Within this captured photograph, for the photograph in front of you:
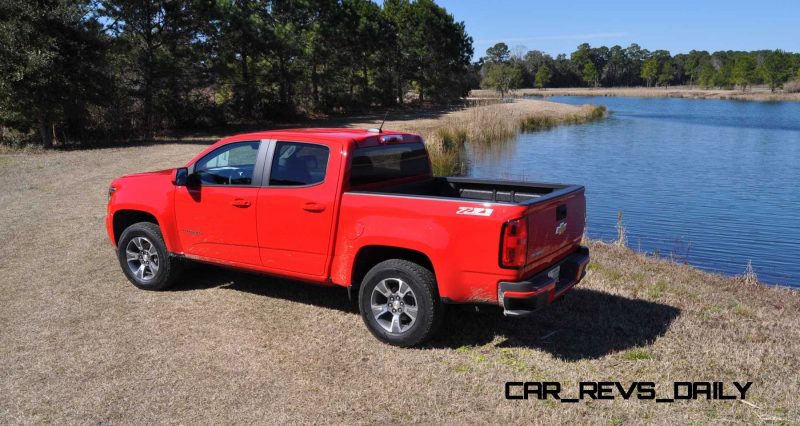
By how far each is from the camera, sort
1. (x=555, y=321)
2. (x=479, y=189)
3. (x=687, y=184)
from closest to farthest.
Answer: (x=555, y=321), (x=479, y=189), (x=687, y=184)

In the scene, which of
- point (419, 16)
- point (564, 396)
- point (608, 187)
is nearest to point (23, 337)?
point (564, 396)

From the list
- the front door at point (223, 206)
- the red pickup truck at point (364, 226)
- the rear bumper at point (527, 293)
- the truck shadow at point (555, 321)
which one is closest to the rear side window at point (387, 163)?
the red pickup truck at point (364, 226)

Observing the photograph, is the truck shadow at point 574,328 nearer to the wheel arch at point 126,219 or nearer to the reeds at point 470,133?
the wheel arch at point 126,219

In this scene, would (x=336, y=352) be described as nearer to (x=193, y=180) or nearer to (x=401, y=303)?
(x=401, y=303)

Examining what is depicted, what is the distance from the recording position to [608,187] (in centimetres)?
1780

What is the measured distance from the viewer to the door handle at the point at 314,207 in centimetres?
548

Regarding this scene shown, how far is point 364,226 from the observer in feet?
17.2

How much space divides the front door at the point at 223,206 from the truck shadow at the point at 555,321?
80 centimetres

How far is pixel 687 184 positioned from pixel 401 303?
608 inches

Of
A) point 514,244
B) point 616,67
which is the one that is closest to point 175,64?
point 514,244

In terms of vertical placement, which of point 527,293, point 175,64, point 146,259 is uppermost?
point 175,64

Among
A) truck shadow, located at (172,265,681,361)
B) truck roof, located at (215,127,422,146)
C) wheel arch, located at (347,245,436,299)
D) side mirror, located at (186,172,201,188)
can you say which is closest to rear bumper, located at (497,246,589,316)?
truck shadow, located at (172,265,681,361)

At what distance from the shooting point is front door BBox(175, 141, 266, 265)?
602 cm

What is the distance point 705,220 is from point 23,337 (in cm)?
1305
